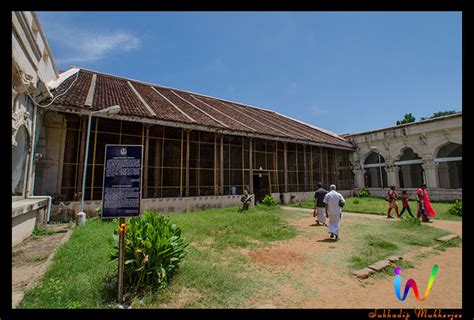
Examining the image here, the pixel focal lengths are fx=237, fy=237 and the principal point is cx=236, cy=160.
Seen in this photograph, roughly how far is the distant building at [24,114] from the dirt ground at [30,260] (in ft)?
1.39

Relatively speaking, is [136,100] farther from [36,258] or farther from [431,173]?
[431,173]

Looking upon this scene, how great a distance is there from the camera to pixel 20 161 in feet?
24.9

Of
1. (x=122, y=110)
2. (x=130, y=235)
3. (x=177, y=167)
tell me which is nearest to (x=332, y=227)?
(x=130, y=235)

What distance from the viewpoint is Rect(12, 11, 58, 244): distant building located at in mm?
6008

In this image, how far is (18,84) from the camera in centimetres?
616

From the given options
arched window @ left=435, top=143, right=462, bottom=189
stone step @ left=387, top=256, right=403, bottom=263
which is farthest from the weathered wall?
arched window @ left=435, top=143, right=462, bottom=189

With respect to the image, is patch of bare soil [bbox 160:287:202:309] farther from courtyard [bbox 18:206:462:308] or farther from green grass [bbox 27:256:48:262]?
green grass [bbox 27:256:48:262]

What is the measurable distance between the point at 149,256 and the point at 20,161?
6735 millimetres

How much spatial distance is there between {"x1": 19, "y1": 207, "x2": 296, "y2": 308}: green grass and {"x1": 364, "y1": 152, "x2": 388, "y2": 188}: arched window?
62.1ft

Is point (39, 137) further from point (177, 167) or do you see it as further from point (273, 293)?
point (273, 293)

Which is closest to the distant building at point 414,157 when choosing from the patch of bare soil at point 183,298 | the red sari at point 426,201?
the red sari at point 426,201

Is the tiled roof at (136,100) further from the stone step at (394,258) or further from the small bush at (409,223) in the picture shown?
the stone step at (394,258)

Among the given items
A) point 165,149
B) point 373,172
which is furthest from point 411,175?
point 165,149
